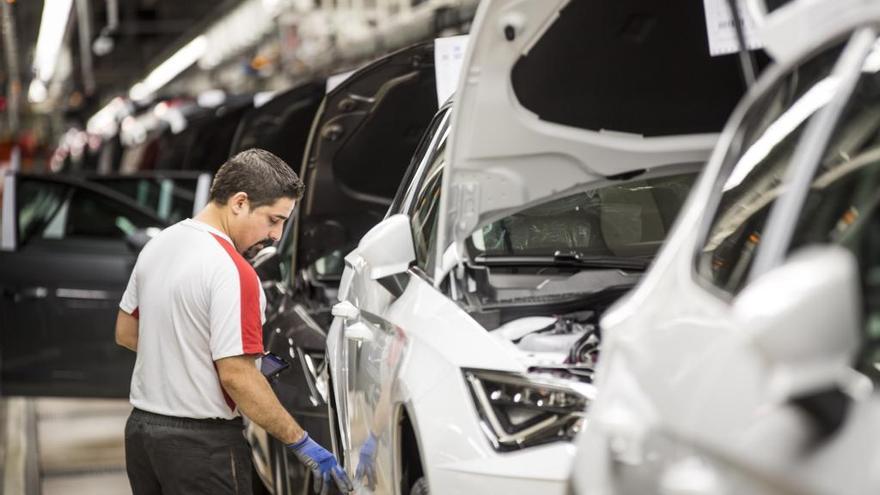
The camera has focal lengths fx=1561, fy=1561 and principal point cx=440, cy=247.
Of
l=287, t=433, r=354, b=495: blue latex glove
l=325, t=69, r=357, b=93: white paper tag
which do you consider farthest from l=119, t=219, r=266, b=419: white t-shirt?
l=325, t=69, r=357, b=93: white paper tag

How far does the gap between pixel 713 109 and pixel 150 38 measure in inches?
1480

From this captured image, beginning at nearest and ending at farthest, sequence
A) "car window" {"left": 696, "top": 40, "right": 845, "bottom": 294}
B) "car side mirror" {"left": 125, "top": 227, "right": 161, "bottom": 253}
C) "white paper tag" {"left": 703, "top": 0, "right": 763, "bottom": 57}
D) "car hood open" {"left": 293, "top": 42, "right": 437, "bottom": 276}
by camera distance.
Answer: "car window" {"left": 696, "top": 40, "right": 845, "bottom": 294} < "white paper tag" {"left": 703, "top": 0, "right": 763, "bottom": 57} < "car hood open" {"left": 293, "top": 42, "right": 437, "bottom": 276} < "car side mirror" {"left": 125, "top": 227, "right": 161, "bottom": 253}

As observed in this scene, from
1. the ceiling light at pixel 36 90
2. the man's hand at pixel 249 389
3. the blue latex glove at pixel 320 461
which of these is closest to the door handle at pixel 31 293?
the blue latex glove at pixel 320 461

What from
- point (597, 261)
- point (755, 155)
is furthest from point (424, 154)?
point (755, 155)

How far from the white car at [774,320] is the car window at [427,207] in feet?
5.14

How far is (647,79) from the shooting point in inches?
198

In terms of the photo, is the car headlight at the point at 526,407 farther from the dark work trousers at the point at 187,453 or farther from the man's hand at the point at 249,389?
the dark work trousers at the point at 187,453

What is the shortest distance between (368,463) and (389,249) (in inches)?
26.9

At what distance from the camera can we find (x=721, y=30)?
4.61 m

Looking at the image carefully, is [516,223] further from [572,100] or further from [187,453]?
[187,453]

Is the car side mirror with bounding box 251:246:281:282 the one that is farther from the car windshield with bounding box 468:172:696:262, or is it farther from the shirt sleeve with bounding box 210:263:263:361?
the shirt sleeve with bounding box 210:263:263:361

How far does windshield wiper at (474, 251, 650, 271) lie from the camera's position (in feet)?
16.2

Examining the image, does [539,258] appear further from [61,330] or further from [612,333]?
[61,330]

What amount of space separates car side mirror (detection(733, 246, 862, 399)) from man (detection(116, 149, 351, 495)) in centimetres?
245
